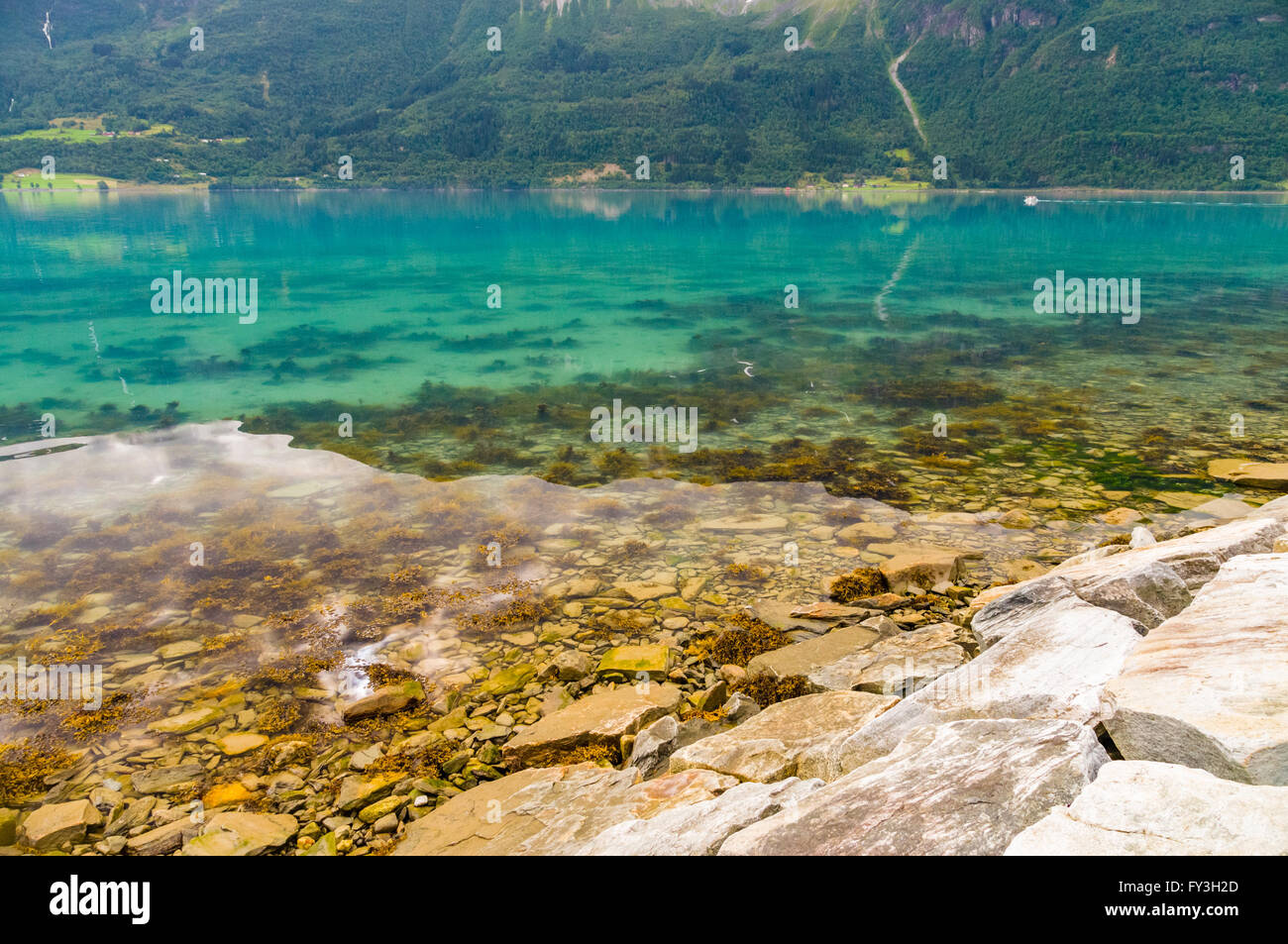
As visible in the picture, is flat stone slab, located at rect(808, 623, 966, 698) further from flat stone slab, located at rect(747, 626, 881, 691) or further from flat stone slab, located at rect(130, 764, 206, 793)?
flat stone slab, located at rect(130, 764, 206, 793)

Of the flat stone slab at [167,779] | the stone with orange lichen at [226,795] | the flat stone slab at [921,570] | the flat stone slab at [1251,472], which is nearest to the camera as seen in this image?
the stone with orange lichen at [226,795]

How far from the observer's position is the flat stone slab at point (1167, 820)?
366 cm

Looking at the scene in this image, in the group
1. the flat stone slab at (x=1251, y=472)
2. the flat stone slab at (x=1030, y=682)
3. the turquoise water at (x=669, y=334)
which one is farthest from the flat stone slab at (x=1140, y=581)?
the turquoise water at (x=669, y=334)

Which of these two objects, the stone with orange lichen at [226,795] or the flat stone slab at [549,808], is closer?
the flat stone slab at [549,808]

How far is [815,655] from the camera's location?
8.77 meters

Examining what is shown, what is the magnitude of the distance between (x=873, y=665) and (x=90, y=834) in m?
7.68

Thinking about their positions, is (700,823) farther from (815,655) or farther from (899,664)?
(815,655)

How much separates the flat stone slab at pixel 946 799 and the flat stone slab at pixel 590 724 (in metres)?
2.70

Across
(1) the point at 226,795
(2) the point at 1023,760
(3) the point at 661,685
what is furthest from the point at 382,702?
(2) the point at 1023,760

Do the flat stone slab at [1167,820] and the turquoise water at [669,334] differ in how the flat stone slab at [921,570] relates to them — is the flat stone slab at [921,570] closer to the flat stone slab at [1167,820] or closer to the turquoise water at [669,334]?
the flat stone slab at [1167,820]

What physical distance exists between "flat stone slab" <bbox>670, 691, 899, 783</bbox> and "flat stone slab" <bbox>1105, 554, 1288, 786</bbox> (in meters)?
2.23

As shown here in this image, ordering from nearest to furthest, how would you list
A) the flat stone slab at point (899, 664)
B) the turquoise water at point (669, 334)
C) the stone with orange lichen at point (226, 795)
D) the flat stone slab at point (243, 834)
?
the flat stone slab at point (243, 834) → the stone with orange lichen at point (226, 795) → the flat stone slab at point (899, 664) → the turquoise water at point (669, 334)
